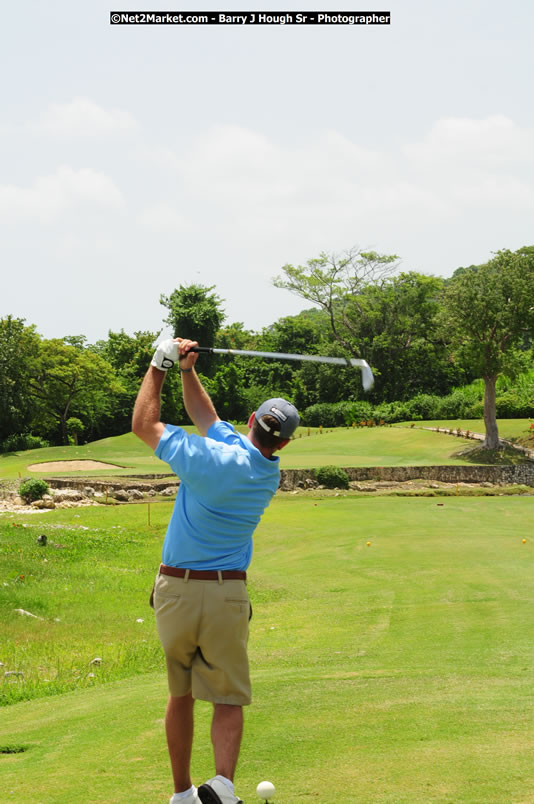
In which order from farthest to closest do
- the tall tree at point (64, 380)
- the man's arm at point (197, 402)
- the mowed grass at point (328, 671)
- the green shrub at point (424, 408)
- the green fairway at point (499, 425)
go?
the tall tree at point (64, 380), the green shrub at point (424, 408), the green fairway at point (499, 425), the man's arm at point (197, 402), the mowed grass at point (328, 671)

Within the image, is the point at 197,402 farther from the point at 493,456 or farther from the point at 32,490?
the point at 493,456

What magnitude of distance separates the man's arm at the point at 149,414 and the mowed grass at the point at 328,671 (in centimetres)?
179

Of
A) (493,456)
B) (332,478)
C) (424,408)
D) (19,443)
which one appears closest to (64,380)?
(19,443)

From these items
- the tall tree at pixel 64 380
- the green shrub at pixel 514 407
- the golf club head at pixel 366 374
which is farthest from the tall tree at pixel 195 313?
the golf club head at pixel 366 374

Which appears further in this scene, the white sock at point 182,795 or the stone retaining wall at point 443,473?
the stone retaining wall at point 443,473

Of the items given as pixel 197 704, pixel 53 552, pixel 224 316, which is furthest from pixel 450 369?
pixel 197 704

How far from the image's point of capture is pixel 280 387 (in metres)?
72.3

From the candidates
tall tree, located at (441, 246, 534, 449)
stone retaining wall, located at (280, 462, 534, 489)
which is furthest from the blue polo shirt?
tall tree, located at (441, 246, 534, 449)

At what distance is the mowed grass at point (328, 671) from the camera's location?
4.44 m

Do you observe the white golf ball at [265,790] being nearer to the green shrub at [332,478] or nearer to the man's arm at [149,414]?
the man's arm at [149,414]

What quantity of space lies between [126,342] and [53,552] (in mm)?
56897

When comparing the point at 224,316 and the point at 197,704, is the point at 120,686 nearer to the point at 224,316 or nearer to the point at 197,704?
the point at 197,704

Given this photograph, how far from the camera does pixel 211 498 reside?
14.2ft

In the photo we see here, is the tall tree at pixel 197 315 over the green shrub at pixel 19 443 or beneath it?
over
